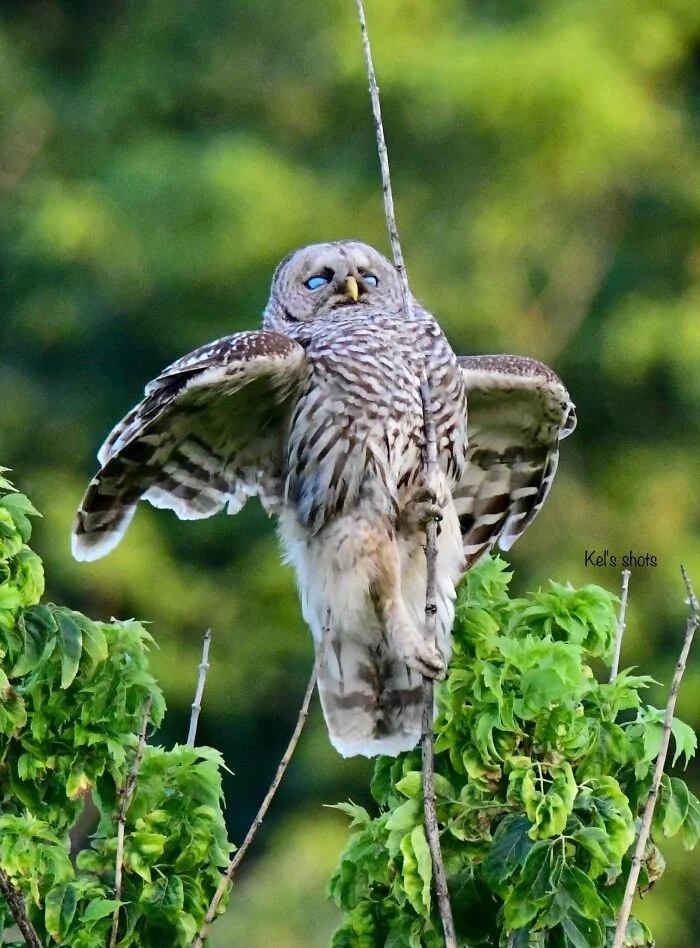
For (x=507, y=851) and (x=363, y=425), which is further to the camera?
(x=363, y=425)

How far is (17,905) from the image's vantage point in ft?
9.71

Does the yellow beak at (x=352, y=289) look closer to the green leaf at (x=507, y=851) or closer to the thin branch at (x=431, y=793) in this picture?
the thin branch at (x=431, y=793)

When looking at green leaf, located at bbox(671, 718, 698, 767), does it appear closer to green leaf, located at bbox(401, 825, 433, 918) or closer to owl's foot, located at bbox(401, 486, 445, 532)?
green leaf, located at bbox(401, 825, 433, 918)

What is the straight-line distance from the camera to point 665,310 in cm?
1031

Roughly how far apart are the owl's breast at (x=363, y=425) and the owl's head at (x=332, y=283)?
1.13 feet

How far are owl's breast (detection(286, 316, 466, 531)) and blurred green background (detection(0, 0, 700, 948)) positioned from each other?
4897 mm

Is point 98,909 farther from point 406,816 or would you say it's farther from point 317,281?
point 317,281

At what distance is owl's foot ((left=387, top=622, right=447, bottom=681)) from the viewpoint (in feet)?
12.1

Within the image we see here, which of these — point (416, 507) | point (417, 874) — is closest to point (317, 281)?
point (416, 507)

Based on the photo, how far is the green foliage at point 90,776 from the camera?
300cm

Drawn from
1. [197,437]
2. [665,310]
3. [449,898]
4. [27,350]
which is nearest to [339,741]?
[197,437]

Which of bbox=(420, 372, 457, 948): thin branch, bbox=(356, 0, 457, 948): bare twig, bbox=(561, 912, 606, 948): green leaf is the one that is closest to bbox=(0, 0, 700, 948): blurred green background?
bbox=(356, 0, 457, 948): bare twig

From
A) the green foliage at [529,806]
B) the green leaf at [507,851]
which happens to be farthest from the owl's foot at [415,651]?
the green leaf at [507,851]

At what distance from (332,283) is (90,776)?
2.17 meters
